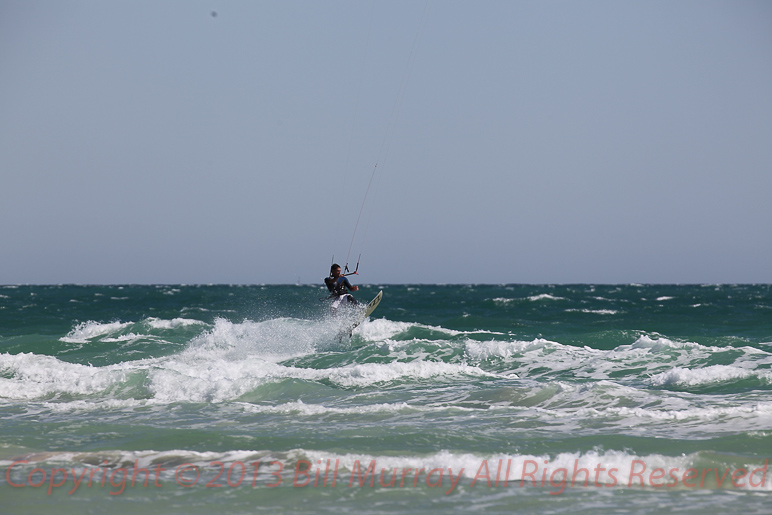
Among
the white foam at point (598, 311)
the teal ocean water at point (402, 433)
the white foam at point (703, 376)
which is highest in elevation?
the white foam at point (598, 311)

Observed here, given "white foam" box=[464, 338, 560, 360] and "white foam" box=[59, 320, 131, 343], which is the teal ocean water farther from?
"white foam" box=[59, 320, 131, 343]

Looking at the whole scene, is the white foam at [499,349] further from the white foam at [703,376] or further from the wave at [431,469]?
the wave at [431,469]

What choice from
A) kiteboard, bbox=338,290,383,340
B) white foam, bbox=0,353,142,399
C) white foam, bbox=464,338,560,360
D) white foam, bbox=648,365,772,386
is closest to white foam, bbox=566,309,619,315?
kiteboard, bbox=338,290,383,340

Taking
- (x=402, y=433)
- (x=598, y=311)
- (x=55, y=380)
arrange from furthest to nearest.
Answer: (x=598, y=311) → (x=55, y=380) → (x=402, y=433)

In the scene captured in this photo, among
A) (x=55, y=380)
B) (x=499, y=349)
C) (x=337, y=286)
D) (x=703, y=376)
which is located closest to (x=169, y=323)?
(x=337, y=286)

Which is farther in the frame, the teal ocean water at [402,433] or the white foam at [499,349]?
the white foam at [499,349]

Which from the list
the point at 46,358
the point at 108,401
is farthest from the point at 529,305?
the point at 108,401

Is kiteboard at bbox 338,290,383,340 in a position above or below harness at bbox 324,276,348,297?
below

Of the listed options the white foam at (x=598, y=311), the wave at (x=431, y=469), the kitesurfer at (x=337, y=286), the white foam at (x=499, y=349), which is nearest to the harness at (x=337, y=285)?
the kitesurfer at (x=337, y=286)

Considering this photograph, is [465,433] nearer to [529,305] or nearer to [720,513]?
[720,513]

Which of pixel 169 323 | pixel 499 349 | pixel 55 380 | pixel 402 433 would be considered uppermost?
pixel 499 349

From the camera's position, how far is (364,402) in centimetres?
1004

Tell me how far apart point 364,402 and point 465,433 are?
2.83 m

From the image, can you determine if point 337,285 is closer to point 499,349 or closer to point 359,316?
point 359,316
